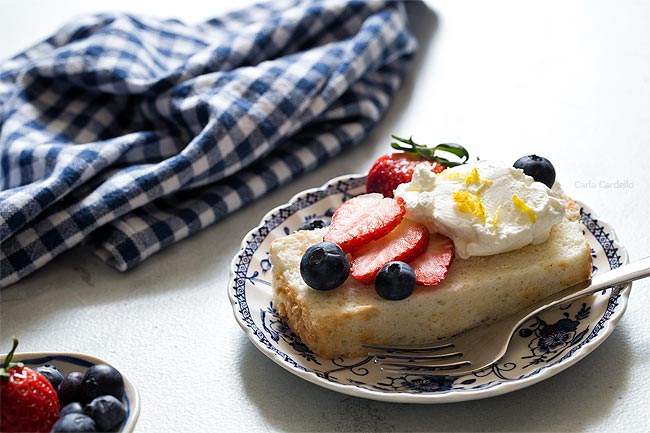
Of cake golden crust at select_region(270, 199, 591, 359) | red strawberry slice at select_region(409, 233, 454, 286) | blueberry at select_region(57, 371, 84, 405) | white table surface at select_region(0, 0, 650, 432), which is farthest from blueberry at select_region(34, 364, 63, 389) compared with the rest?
red strawberry slice at select_region(409, 233, 454, 286)

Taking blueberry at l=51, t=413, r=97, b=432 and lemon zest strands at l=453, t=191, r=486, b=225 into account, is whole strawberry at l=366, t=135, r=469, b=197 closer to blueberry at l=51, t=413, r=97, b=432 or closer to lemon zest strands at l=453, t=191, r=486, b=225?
lemon zest strands at l=453, t=191, r=486, b=225

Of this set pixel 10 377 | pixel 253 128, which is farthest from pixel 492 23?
pixel 10 377

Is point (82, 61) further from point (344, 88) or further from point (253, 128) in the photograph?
point (344, 88)

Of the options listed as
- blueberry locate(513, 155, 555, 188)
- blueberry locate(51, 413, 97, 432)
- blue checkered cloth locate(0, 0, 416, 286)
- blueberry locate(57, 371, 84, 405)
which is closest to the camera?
blueberry locate(51, 413, 97, 432)

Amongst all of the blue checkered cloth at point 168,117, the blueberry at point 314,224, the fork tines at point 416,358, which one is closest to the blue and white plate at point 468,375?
the fork tines at point 416,358

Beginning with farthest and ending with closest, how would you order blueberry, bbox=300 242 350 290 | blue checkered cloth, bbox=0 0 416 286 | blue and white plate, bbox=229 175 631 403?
blue checkered cloth, bbox=0 0 416 286, blueberry, bbox=300 242 350 290, blue and white plate, bbox=229 175 631 403

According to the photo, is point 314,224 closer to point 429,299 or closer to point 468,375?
point 429,299

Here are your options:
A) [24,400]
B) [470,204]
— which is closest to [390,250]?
[470,204]

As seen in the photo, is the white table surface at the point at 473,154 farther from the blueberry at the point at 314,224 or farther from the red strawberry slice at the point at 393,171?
the red strawberry slice at the point at 393,171
